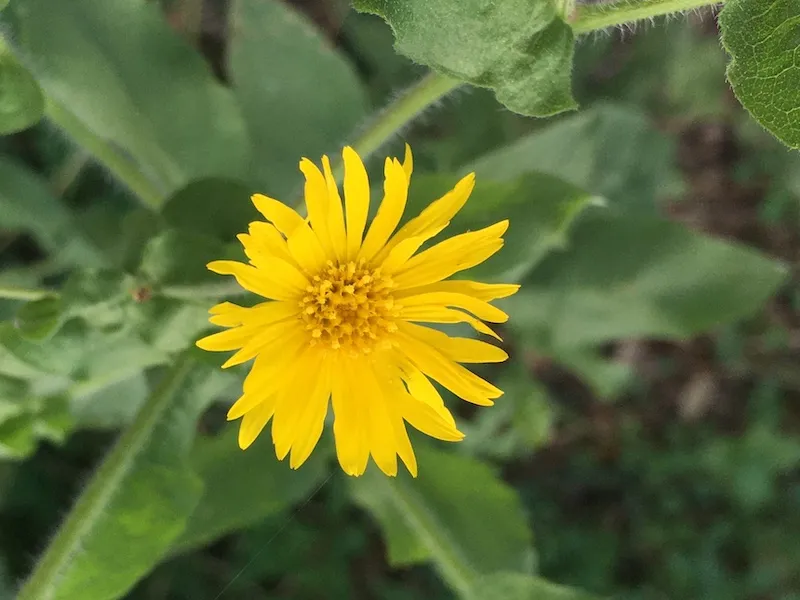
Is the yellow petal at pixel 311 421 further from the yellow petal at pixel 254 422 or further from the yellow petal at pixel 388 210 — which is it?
the yellow petal at pixel 388 210

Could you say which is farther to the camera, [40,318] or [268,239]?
[40,318]

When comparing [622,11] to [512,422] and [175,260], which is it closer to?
[175,260]

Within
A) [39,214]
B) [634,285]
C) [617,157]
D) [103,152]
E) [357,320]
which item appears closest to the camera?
[357,320]

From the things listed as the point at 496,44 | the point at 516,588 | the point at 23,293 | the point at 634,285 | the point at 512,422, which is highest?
the point at 634,285

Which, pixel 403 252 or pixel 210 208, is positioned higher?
pixel 210 208

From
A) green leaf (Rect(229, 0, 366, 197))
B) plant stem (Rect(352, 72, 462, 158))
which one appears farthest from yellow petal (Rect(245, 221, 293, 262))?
green leaf (Rect(229, 0, 366, 197))

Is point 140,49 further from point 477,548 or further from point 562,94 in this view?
point 477,548

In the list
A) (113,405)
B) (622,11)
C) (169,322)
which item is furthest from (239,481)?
(622,11)
